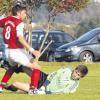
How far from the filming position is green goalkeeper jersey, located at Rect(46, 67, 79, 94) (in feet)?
43.9

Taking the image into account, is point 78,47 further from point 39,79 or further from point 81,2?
point 39,79

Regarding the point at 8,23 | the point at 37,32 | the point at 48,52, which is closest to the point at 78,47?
the point at 48,52

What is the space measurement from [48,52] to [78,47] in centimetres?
347

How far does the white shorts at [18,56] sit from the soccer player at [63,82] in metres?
0.52

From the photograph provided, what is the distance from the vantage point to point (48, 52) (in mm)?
32938

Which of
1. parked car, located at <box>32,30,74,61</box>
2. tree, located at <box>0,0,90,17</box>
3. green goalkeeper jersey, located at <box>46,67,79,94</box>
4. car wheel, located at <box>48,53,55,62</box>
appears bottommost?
green goalkeeper jersey, located at <box>46,67,79,94</box>

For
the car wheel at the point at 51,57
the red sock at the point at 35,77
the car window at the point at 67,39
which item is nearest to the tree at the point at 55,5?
the car window at the point at 67,39

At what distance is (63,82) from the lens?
1337 cm

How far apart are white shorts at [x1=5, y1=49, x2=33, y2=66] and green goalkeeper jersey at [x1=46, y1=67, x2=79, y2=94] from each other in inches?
25.5

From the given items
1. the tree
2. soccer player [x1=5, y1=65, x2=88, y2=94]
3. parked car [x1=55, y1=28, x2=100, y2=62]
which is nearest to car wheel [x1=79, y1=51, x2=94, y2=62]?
parked car [x1=55, y1=28, x2=100, y2=62]

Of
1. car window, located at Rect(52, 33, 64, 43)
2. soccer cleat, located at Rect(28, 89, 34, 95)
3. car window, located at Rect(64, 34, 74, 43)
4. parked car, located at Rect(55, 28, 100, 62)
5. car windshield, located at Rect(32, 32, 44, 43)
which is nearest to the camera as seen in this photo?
soccer cleat, located at Rect(28, 89, 34, 95)

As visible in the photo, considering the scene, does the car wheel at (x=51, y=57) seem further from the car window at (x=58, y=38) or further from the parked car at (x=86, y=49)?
the car window at (x=58, y=38)

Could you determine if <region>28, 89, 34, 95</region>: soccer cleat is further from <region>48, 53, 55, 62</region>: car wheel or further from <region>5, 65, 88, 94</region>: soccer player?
<region>48, 53, 55, 62</region>: car wheel

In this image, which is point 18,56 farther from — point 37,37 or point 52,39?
point 37,37
